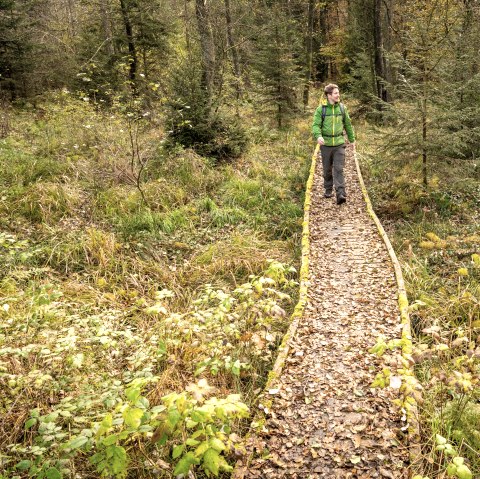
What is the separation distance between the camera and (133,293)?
20.2 ft

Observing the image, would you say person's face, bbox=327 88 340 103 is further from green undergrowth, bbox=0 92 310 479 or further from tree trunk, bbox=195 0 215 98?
tree trunk, bbox=195 0 215 98

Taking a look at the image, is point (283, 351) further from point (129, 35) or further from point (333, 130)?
point (129, 35)

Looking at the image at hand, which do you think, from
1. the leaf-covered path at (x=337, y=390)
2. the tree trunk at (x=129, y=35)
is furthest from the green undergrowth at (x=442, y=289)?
the tree trunk at (x=129, y=35)

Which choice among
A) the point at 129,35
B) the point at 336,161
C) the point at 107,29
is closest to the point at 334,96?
the point at 336,161

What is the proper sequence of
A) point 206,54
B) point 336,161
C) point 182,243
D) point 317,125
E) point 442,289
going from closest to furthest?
point 442,289, point 182,243, point 317,125, point 336,161, point 206,54

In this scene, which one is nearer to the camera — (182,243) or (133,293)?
(133,293)

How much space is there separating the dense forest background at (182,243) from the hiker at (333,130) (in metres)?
1.38

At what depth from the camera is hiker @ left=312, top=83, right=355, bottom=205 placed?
26.6 ft

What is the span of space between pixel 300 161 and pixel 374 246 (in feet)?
22.9

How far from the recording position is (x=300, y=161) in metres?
13.3

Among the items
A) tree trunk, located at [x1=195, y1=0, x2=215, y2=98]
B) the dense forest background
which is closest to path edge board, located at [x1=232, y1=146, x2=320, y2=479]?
the dense forest background

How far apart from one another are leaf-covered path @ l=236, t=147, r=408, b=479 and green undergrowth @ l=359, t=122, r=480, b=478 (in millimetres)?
371

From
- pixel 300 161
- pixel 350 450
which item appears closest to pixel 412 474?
pixel 350 450

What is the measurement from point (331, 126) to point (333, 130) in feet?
0.30
